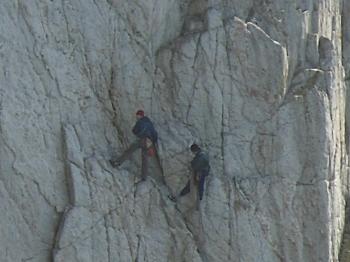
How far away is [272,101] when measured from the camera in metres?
23.0

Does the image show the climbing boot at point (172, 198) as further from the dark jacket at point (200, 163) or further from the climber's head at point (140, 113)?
the climber's head at point (140, 113)

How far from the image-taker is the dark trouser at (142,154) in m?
20.7

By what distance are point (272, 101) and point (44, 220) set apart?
9948mm

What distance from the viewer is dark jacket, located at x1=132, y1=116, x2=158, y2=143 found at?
810 inches

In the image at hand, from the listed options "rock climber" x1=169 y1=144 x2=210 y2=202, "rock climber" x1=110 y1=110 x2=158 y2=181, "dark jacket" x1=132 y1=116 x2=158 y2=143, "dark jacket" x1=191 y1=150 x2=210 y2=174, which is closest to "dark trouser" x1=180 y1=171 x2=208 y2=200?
"rock climber" x1=169 y1=144 x2=210 y2=202

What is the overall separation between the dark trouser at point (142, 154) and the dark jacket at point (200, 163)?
1774 millimetres

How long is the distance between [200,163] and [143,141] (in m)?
2.26

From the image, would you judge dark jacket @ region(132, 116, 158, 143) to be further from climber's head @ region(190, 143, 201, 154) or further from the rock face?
climber's head @ region(190, 143, 201, 154)

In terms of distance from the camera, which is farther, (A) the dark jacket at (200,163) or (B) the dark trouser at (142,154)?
(A) the dark jacket at (200,163)

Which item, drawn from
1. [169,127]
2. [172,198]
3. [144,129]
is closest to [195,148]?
[169,127]

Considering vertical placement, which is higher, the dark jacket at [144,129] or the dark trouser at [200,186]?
the dark jacket at [144,129]

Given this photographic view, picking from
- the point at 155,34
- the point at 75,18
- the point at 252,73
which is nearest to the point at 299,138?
the point at 252,73

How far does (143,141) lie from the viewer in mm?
20734

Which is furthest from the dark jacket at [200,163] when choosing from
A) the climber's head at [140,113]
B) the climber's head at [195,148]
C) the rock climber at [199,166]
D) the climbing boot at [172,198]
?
the climber's head at [140,113]
